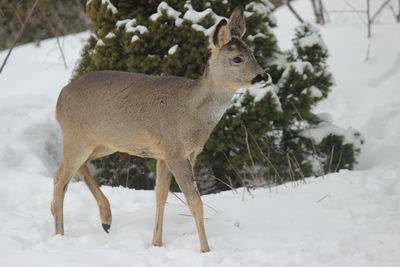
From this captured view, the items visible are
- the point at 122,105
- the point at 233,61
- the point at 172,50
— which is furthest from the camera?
the point at 172,50

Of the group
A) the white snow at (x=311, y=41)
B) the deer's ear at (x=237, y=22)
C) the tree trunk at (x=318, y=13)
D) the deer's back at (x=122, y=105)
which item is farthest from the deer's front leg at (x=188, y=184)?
the tree trunk at (x=318, y=13)

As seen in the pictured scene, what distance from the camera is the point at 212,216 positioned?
5852 mm

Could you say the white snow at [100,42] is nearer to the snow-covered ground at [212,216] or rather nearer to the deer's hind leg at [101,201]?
the snow-covered ground at [212,216]

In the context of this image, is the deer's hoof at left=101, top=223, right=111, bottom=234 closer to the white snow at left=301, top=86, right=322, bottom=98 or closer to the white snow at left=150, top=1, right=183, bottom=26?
the white snow at left=150, top=1, right=183, bottom=26

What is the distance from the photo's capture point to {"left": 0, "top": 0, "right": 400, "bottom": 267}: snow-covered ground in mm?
4738

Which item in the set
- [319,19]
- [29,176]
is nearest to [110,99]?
[29,176]

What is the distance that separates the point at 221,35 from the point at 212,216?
185cm

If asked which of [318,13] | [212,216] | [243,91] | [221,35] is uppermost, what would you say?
[221,35]

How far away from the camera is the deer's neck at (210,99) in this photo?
196 inches

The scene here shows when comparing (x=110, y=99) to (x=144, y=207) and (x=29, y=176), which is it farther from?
(x=29, y=176)

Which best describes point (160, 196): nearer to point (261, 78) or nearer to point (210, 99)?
point (210, 99)

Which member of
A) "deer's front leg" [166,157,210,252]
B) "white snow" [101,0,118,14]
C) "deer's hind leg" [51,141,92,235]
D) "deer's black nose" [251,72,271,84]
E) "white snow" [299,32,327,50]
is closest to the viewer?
"deer's black nose" [251,72,271,84]

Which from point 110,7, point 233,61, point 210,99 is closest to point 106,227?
point 210,99

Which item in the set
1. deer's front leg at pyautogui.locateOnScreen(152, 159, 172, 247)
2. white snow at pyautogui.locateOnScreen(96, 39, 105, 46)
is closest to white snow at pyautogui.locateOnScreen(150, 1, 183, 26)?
white snow at pyautogui.locateOnScreen(96, 39, 105, 46)
